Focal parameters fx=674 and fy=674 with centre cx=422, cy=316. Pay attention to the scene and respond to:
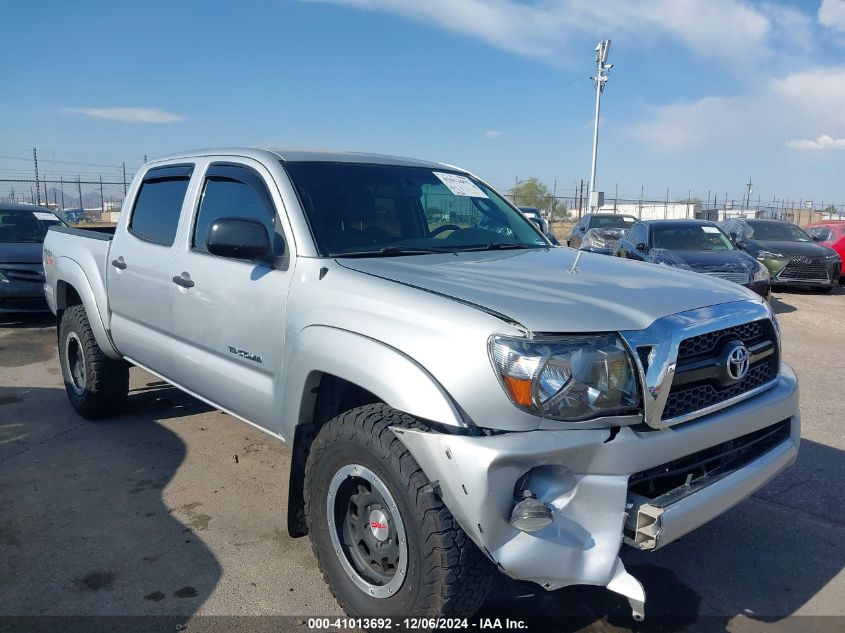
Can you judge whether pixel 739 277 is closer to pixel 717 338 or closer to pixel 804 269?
pixel 804 269

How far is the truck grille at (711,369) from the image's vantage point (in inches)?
93.2

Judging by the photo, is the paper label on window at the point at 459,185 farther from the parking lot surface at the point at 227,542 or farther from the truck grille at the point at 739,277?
the truck grille at the point at 739,277

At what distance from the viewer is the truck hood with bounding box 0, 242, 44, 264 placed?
29.8 ft

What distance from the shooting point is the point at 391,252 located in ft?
10.7

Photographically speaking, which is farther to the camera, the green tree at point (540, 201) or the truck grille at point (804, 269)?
the green tree at point (540, 201)

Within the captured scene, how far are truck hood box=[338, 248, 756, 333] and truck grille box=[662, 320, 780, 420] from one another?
0.45ft

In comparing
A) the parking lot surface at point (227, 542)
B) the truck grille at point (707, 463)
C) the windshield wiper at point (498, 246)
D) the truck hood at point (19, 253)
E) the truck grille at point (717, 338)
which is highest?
the windshield wiper at point (498, 246)

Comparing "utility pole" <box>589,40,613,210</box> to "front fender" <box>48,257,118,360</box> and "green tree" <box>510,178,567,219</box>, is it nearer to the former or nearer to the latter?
"green tree" <box>510,178,567,219</box>

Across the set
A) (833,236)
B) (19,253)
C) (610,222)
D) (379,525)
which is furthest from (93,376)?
(610,222)

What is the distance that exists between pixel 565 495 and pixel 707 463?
730 millimetres

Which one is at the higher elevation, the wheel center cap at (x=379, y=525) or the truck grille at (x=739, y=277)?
the truck grille at (x=739, y=277)

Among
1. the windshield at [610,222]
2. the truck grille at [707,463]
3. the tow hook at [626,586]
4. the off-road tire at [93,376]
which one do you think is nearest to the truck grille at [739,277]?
the truck grille at [707,463]

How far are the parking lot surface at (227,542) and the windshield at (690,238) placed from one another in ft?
19.0

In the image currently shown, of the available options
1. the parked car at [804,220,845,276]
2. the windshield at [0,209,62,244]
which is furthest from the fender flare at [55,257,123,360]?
the parked car at [804,220,845,276]
